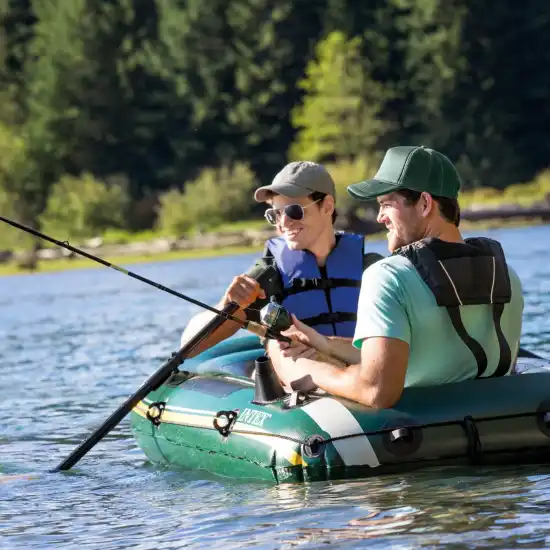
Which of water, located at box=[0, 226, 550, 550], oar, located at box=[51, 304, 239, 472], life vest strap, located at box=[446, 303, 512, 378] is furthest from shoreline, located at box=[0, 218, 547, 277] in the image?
life vest strap, located at box=[446, 303, 512, 378]

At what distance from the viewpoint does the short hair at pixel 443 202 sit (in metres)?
6.26

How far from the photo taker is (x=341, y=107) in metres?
58.7

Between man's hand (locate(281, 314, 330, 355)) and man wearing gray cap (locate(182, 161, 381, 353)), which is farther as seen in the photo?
man wearing gray cap (locate(182, 161, 381, 353))

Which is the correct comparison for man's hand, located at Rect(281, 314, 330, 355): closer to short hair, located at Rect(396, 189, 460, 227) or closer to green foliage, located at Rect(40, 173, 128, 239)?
short hair, located at Rect(396, 189, 460, 227)

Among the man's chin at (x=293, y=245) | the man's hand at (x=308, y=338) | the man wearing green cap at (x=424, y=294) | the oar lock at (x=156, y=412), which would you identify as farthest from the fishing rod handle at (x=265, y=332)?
the oar lock at (x=156, y=412)

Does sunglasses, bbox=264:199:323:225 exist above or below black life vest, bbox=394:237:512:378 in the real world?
above

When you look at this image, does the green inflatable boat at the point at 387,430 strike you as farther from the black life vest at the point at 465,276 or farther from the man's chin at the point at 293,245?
the man's chin at the point at 293,245

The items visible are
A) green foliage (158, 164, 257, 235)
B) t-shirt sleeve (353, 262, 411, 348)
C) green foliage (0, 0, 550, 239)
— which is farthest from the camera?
green foliage (0, 0, 550, 239)

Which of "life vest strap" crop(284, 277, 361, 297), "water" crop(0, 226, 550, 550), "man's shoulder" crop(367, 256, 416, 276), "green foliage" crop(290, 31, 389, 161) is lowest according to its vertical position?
"water" crop(0, 226, 550, 550)

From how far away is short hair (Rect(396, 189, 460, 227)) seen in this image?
6262 mm

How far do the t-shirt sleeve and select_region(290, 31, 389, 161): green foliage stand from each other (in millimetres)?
51848

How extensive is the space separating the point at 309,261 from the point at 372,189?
1391mm

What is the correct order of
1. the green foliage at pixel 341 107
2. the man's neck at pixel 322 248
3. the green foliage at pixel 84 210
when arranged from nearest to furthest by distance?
the man's neck at pixel 322 248 → the green foliage at pixel 84 210 → the green foliage at pixel 341 107

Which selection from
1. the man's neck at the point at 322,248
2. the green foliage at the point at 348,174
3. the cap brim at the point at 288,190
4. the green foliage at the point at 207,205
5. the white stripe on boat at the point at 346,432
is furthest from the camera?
the green foliage at the point at 207,205
